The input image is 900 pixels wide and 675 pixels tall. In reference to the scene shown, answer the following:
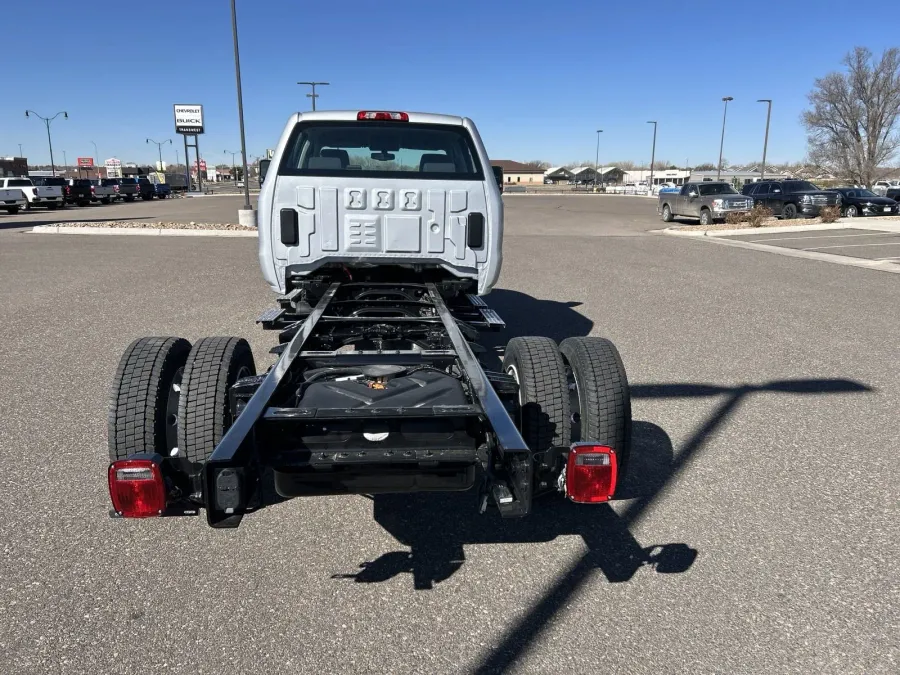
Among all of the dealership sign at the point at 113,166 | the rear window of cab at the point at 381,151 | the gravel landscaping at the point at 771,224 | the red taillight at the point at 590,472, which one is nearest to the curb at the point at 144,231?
the rear window of cab at the point at 381,151

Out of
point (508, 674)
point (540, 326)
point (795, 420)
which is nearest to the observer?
point (508, 674)

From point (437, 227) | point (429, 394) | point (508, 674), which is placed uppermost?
point (437, 227)

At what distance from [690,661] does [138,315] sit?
7698 mm

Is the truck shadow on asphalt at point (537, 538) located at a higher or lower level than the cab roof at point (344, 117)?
lower

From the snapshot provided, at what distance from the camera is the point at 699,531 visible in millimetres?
3309

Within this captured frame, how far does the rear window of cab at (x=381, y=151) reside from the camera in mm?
5387

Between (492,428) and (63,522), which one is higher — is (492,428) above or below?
above

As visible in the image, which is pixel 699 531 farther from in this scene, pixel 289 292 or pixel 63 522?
pixel 289 292

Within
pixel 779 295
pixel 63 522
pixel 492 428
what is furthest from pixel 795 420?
pixel 779 295

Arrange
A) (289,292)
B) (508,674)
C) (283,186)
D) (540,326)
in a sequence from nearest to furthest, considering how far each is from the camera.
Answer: (508,674) → (283,186) → (289,292) → (540,326)

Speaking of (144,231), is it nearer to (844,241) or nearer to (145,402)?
(145,402)

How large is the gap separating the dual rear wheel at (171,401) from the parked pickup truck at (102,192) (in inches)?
1732

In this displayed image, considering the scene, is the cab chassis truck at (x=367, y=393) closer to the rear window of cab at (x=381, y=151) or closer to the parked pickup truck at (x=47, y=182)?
the rear window of cab at (x=381, y=151)

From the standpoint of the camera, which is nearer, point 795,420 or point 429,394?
point 429,394
